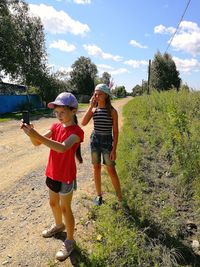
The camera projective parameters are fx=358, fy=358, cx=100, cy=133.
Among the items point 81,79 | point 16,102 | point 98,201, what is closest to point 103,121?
point 98,201

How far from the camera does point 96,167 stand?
5566mm

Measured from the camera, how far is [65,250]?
13.6ft

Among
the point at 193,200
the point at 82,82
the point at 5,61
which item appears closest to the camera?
the point at 193,200

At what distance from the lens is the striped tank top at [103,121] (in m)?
5.35

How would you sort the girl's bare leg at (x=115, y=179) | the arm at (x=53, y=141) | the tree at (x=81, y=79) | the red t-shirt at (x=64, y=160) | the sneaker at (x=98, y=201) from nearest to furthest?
1. the arm at (x=53, y=141)
2. the red t-shirt at (x=64, y=160)
3. the girl's bare leg at (x=115, y=179)
4. the sneaker at (x=98, y=201)
5. the tree at (x=81, y=79)

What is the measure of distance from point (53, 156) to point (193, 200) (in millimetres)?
3051

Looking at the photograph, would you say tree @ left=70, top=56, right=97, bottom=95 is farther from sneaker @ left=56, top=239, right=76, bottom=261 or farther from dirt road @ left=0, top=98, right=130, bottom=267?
sneaker @ left=56, top=239, right=76, bottom=261

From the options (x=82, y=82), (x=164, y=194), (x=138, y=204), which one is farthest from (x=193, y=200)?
(x=82, y=82)

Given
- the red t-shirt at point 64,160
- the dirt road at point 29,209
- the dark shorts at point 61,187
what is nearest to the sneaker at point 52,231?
the dirt road at point 29,209

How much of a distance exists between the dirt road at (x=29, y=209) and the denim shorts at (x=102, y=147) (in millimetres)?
A: 844

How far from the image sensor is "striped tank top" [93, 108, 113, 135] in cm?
535

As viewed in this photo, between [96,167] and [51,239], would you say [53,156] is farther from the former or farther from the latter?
[96,167]

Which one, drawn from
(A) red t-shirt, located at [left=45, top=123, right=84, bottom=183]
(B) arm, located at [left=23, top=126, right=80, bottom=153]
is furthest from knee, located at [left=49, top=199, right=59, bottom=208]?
(B) arm, located at [left=23, top=126, right=80, bottom=153]

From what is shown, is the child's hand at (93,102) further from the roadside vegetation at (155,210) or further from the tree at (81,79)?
the tree at (81,79)
